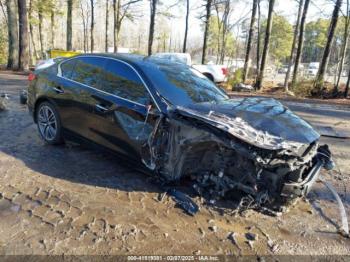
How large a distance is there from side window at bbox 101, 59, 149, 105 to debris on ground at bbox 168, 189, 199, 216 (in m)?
1.15

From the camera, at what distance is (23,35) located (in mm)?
16219

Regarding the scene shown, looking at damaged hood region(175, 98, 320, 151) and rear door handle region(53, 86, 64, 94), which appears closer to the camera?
damaged hood region(175, 98, 320, 151)

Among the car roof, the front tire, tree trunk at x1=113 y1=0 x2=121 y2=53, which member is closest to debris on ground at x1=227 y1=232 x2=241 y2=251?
the car roof

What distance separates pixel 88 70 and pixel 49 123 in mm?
1198

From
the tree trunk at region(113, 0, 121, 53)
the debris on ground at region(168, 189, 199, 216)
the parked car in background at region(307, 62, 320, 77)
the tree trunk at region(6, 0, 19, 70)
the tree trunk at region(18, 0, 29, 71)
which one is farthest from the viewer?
the tree trunk at region(113, 0, 121, 53)

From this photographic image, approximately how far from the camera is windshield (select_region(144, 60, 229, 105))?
3.67 meters

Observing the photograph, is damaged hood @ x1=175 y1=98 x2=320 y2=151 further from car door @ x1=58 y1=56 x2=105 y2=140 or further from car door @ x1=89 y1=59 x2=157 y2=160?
car door @ x1=58 y1=56 x2=105 y2=140

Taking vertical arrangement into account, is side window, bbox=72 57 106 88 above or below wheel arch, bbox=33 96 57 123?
above

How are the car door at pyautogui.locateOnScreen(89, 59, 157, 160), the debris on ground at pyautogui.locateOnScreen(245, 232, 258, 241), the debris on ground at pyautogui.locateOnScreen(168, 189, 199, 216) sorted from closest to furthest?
the debris on ground at pyautogui.locateOnScreen(245, 232, 258, 241)
the debris on ground at pyautogui.locateOnScreen(168, 189, 199, 216)
the car door at pyautogui.locateOnScreen(89, 59, 157, 160)

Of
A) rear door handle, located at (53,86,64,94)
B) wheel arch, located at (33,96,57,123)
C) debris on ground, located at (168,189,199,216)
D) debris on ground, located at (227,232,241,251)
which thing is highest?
rear door handle, located at (53,86,64,94)

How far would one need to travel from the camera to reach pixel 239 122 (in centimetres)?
313

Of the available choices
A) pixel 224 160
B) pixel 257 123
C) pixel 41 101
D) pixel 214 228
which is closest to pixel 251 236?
pixel 214 228

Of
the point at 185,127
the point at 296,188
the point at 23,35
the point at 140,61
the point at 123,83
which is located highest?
the point at 23,35

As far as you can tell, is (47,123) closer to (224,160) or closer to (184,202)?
(184,202)
